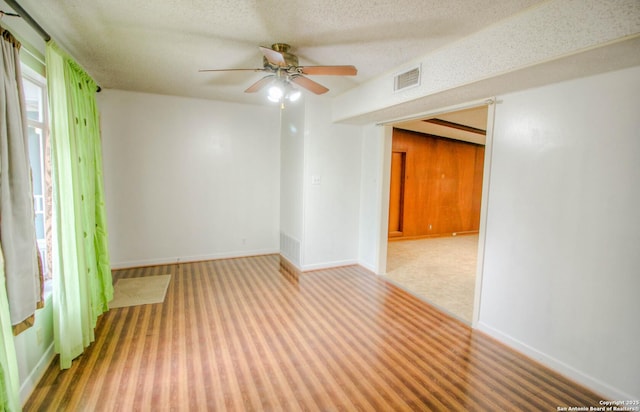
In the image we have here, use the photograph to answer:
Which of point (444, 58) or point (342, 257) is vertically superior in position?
point (444, 58)

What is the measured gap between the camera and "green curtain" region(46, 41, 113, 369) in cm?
223

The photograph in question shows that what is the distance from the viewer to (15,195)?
1703 mm

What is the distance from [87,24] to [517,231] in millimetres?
4118

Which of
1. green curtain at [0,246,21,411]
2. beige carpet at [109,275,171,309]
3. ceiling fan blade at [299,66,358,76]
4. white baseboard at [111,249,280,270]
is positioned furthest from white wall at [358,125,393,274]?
green curtain at [0,246,21,411]

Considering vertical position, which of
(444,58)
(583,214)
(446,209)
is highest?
(444,58)

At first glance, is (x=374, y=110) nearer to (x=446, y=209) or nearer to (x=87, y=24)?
(x=87, y=24)

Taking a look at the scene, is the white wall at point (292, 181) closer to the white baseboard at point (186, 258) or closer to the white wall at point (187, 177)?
the white wall at point (187, 177)

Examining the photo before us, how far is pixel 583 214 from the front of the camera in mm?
2188

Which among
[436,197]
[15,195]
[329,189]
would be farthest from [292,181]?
[436,197]

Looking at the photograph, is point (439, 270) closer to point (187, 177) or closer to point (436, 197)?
point (436, 197)

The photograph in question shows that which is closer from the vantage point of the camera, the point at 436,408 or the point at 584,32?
the point at 584,32

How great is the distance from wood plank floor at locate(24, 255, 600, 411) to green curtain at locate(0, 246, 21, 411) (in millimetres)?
398

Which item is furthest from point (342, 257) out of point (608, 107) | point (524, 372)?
point (608, 107)

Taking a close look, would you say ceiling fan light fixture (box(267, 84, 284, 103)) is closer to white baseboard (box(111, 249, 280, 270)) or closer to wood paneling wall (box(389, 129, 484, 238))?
white baseboard (box(111, 249, 280, 270))
